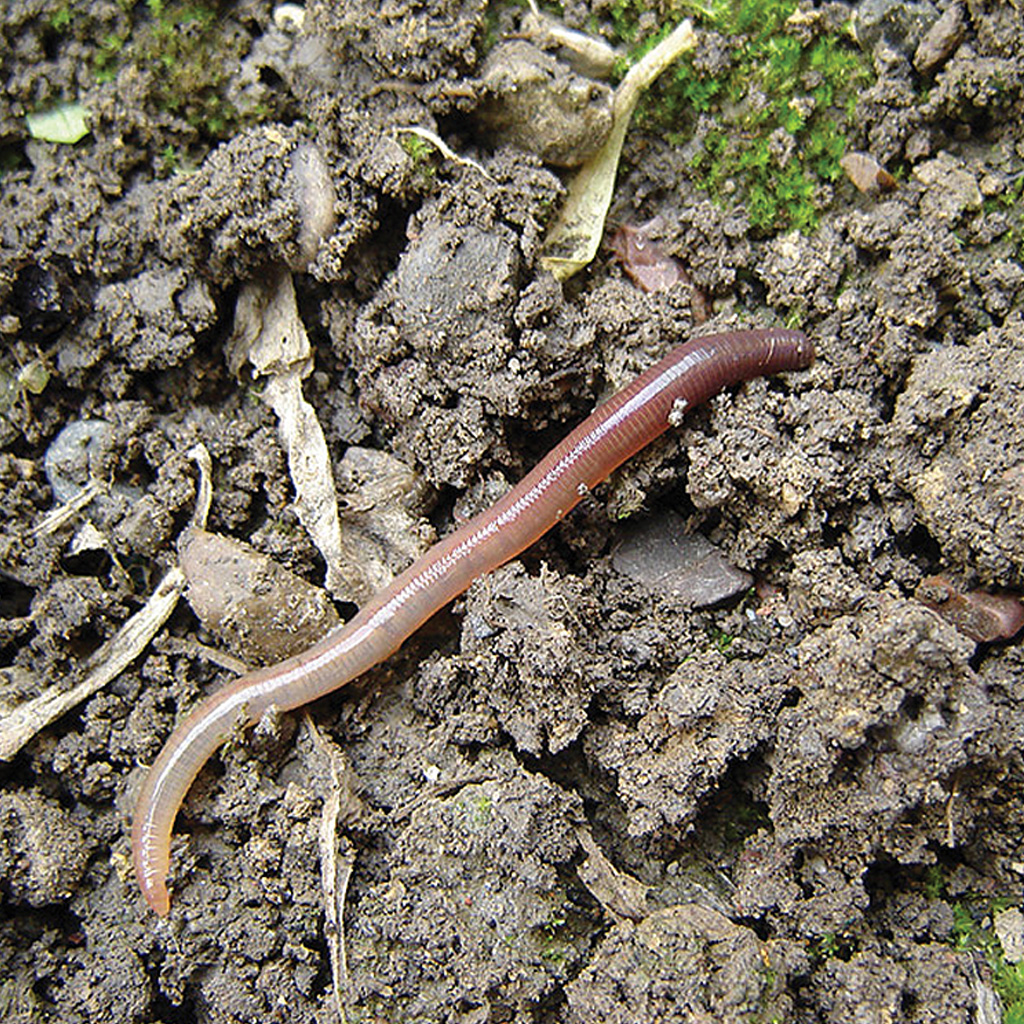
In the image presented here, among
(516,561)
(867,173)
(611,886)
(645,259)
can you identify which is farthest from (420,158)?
(611,886)

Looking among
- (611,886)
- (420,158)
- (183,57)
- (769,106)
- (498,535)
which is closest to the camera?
Answer: (611,886)

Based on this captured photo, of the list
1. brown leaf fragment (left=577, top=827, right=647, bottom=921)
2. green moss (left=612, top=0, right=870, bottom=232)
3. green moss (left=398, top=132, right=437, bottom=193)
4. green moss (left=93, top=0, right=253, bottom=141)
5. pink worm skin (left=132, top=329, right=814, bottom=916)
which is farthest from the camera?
green moss (left=93, top=0, right=253, bottom=141)

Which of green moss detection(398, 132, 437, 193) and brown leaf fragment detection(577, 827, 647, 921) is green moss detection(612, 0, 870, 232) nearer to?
green moss detection(398, 132, 437, 193)

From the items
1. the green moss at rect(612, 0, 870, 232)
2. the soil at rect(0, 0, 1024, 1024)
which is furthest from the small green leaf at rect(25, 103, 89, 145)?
the green moss at rect(612, 0, 870, 232)

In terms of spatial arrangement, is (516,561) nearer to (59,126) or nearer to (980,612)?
(980,612)

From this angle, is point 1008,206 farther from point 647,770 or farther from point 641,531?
point 647,770

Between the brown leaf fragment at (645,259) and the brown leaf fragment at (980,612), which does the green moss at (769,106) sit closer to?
the brown leaf fragment at (645,259)

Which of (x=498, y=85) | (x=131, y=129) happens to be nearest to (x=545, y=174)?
(x=498, y=85)
